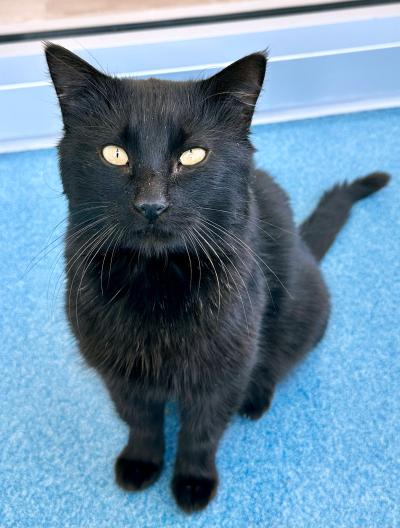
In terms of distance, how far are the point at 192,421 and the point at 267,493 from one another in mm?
232

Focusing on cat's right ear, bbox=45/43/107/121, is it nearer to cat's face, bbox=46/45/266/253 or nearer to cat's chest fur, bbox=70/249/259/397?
cat's face, bbox=46/45/266/253

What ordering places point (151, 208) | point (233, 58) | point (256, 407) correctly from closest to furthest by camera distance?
1. point (151, 208)
2. point (256, 407)
3. point (233, 58)

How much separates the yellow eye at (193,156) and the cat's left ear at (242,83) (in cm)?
9

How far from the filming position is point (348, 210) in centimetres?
139

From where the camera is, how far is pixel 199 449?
1.00 metres

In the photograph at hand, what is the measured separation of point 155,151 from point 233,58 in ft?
3.64

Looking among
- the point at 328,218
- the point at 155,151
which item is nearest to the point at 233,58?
the point at 328,218

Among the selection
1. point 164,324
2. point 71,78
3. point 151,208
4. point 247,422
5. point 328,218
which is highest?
point 71,78

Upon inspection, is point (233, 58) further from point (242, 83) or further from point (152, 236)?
point (152, 236)

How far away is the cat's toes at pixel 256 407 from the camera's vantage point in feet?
3.72

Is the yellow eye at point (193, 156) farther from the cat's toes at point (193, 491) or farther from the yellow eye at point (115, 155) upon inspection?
the cat's toes at point (193, 491)

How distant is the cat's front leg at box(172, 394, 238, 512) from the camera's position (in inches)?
37.3

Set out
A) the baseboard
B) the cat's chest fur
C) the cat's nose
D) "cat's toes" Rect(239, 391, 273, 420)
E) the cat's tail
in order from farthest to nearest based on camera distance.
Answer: the baseboard < the cat's tail < "cat's toes" Rect(239, 391, 273, 420) < the cat's chest fur < the cat's nose

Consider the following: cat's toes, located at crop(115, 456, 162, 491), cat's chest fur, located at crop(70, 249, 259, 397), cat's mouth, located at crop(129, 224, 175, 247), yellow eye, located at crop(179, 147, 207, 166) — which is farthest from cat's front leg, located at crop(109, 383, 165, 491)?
yellow eye, located at crop(179, 147, 207, 166)
